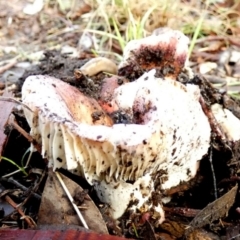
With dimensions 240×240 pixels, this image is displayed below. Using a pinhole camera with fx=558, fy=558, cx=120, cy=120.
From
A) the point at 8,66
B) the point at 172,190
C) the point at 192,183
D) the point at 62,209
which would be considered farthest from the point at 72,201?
the point at 8,66

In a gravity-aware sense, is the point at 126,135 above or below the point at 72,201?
above

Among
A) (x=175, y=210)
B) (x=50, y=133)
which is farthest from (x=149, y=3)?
(x=50, y=133)

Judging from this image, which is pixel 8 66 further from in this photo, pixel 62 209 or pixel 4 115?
pixel 62 209

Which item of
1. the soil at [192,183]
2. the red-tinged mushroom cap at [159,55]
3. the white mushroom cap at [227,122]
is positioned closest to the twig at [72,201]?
the soil at [192,183]

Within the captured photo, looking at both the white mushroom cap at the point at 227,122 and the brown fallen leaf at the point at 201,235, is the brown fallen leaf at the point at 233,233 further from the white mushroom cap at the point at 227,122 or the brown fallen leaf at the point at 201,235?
the white mushroom cap at the point at 227,122

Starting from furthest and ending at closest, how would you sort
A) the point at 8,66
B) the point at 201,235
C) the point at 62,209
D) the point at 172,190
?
the point at 8,66 < the point at 172,190 < the point at 201,235 < the point at 62,209

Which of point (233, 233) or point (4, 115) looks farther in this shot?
point (4, 115)
